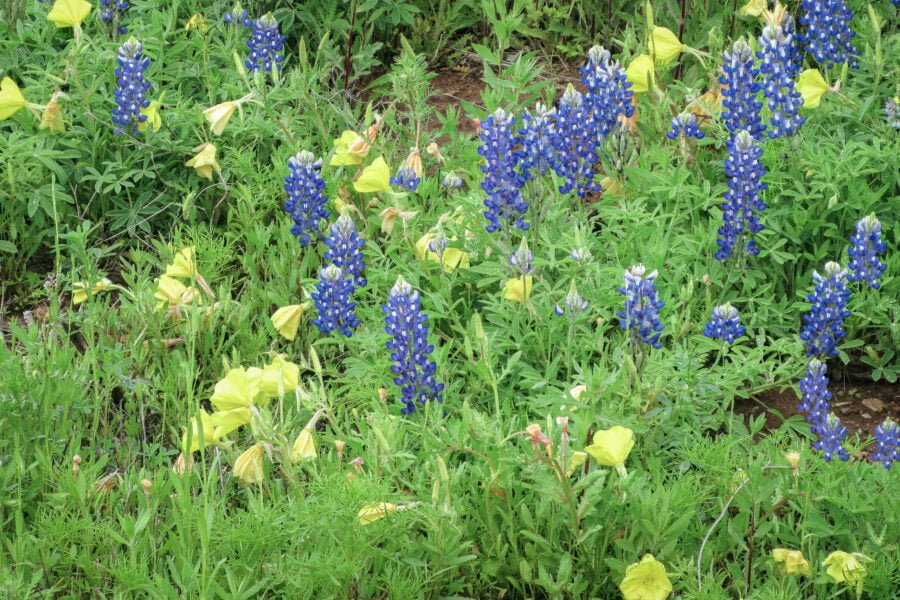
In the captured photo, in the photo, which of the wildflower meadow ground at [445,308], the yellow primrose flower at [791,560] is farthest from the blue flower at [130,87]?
the yellow primrose flower at [791,560]

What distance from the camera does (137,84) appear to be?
4.03 metres

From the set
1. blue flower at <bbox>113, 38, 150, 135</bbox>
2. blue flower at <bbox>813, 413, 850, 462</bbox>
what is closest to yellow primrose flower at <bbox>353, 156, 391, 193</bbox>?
blue flower at <bbox>113, 38, 150, 135</bbox>

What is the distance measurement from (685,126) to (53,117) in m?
2.11

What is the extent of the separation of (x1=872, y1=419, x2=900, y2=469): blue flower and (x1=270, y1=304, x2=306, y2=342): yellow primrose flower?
159cm

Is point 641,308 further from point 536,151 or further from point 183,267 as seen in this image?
point 183,267

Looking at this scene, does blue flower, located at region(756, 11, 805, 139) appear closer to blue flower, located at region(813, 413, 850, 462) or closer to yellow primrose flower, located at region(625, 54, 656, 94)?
yellow primrose flower, located at region(625, 54, 656, 94)

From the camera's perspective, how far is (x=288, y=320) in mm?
3463

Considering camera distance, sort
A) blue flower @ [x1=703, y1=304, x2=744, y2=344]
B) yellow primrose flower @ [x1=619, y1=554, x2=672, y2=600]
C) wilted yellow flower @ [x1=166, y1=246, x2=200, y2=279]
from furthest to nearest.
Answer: wilted yellow flower @ [x1=166, y1=246, x2=200, y2=279] < blue flower @ [x1=703, y1=304, x2=744, y2=344] < yellow primrose flower @ [x1=619, y1=554, x2=672, y2=600]

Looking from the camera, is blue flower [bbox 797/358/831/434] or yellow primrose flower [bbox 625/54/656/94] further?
yellow primrose flower [bbox 625/54/656/94]

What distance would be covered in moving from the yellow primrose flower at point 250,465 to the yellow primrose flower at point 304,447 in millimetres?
80

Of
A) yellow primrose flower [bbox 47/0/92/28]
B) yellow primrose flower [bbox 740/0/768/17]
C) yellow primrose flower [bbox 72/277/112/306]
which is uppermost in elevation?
yellow primrose flower [bbox 47/0/92/28]

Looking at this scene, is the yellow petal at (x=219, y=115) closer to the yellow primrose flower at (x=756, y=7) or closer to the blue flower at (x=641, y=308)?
the blue flower at (x=641, y=308)

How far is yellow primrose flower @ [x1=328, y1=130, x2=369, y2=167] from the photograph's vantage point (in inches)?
154

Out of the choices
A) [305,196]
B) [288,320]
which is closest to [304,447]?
[288,320]
